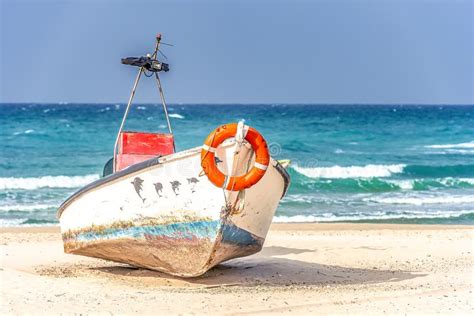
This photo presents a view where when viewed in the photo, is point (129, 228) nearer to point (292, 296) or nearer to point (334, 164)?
point (292, 296)

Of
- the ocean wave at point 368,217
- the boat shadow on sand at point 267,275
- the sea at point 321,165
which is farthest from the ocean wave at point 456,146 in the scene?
the boat shadow on sand at point 267,275

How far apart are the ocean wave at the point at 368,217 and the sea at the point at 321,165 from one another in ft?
0.07

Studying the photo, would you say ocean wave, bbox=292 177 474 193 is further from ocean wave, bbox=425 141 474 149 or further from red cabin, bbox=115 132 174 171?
ocean wave, bbox=425 141 474 149

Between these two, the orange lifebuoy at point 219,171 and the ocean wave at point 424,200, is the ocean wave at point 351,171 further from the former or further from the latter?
the orange lifebuoy at point 219,171

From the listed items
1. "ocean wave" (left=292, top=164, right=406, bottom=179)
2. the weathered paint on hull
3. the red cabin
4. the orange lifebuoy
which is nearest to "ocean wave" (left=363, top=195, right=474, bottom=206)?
"ocean wave" (left=292, top=164, right=406, bottom=179)

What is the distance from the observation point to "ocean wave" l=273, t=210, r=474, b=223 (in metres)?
17.3

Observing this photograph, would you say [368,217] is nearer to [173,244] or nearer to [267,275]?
[267,275]

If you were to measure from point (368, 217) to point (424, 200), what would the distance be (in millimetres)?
3394

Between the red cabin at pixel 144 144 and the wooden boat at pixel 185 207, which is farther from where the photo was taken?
the red cabin at pixel 144 144

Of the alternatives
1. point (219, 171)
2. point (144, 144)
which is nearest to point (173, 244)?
point (219, 171)

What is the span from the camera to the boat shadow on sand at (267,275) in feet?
30.8

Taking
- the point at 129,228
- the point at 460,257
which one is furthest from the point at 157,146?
the point at 460,257

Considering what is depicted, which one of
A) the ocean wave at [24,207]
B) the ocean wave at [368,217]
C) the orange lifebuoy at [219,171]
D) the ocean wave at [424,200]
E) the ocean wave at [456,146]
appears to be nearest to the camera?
the orange lifebuoy at [219,171]

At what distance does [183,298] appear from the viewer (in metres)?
8.24
